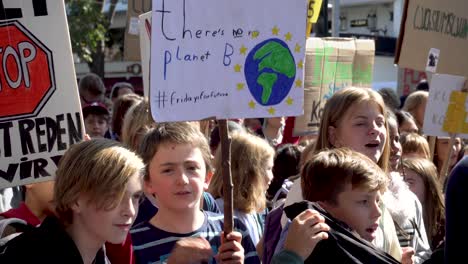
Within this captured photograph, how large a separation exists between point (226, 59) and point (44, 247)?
3.54ft

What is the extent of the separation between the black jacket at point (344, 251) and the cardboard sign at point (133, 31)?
4.06 metres

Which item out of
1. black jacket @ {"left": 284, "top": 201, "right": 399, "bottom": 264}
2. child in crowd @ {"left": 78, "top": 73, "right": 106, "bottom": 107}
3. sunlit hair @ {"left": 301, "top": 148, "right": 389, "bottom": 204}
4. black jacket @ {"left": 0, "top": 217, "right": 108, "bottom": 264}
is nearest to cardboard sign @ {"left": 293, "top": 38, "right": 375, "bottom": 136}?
sunlit hair @ {"left": 301, "top": 148, "right": 389, "bottom": 204}

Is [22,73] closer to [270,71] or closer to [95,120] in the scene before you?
[270,71]

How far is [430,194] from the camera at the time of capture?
228 inches

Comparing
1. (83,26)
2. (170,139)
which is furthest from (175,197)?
(83,26)

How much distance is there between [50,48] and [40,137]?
1.32 ft

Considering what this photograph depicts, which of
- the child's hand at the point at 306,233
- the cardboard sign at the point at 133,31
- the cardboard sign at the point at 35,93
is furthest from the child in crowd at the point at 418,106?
the child's hand at the point at 306,233

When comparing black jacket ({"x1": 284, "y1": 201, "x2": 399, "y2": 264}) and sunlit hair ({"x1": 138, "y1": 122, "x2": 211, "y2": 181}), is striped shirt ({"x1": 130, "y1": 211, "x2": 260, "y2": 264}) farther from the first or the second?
black jacket ({"x1": 284, "y1": 201, "x2": 399, "y2": 264})

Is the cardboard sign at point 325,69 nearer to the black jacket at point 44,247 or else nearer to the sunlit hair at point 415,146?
the sunlit hair at point 415,146

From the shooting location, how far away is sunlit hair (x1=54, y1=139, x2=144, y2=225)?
10.2 feet

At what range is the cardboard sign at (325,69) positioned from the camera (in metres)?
7.04

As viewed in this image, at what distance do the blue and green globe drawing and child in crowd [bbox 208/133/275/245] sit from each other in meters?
1.04

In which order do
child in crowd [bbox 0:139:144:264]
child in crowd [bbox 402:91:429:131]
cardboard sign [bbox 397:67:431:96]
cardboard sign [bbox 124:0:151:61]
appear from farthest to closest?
1. cardboard sign [bbox 397:67:431:96]
2. child in crowd [bbox 402:91:429:131]
3. cardboard sign [bbox 124:0:151:61]
4. child in crowd [bbox 0:139:144:264]

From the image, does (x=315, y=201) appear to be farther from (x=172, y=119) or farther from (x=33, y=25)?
(x=33, y=25)
